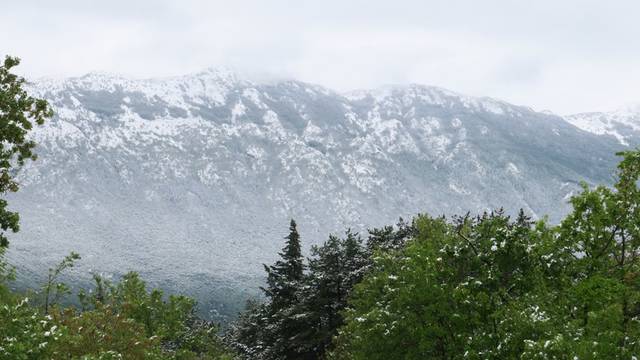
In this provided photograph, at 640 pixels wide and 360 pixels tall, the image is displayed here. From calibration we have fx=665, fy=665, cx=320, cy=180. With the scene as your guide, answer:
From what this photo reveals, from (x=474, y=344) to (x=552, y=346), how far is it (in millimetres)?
4723

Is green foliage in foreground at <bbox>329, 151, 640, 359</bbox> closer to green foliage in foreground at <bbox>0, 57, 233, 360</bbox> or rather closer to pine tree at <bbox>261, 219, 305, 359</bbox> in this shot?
green foliage in foreground at <bbox>0, 57, 233, 360</bbox>

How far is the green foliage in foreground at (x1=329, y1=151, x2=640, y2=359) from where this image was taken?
17203mm

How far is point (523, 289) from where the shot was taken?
22094 millimetres

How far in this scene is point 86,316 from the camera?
110 feet

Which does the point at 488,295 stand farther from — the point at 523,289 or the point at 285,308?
the point at 285,308

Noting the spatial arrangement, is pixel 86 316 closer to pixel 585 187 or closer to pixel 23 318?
pixel 23 318

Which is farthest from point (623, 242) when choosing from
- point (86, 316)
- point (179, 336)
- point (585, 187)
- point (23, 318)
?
point (179, 336)

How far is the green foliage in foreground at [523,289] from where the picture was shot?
677 inches

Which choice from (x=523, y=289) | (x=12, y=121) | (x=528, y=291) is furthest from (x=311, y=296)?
(x=12, y=121)

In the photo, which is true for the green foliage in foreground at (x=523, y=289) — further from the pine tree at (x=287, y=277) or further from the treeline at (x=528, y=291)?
the pine tree at (x=287, y=277)

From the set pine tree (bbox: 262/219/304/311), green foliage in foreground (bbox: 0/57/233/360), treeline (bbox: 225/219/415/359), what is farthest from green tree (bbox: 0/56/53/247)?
pine tree (bbox: 262/219/304/311)

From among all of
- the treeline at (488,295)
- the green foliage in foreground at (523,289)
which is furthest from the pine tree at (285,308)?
the green foliage in foreground at (523,289)

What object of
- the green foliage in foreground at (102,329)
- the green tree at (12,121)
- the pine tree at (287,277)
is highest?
the pine tree at (287,277)

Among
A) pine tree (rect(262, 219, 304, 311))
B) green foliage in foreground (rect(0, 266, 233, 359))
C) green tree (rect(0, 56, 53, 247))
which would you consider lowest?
green foliage in foreground (rect(0, 266, 233, 359))
